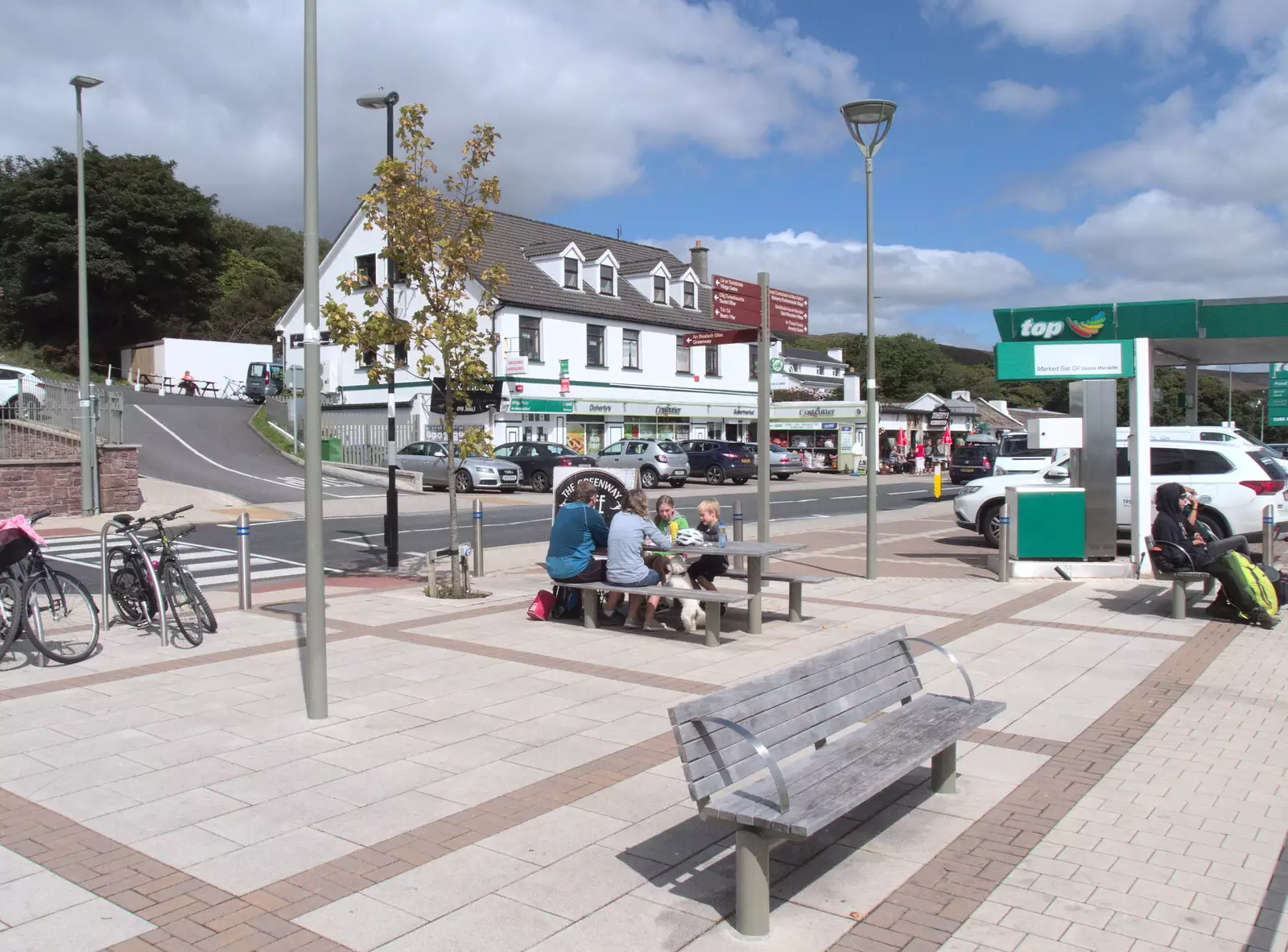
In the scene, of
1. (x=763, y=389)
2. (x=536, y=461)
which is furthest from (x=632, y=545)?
(x=536, y=461)

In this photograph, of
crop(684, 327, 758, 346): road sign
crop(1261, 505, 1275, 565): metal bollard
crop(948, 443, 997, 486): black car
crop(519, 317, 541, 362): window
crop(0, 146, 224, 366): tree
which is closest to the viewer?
crop(684, 327, 758, 346): road sign

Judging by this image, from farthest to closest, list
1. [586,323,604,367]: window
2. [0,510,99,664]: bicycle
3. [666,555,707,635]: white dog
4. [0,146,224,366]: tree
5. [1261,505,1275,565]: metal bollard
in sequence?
1. [0,146,224,366]: tree
2. [586,323,604,367]: window
3. [1261,505,1275,565]: metal bollard
4. [666,555,707,635]: white dog
5. [0,510,99,664]: bicycle

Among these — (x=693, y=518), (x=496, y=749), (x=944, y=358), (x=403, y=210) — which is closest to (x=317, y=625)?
(x=496, y=749)

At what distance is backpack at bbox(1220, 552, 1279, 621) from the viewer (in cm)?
1030

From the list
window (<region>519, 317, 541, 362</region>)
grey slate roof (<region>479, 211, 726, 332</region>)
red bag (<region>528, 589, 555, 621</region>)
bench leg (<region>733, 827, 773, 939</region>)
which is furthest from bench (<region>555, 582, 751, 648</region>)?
window (<region>519, 317, 541, 362</region>)

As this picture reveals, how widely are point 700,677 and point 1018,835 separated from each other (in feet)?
11.2

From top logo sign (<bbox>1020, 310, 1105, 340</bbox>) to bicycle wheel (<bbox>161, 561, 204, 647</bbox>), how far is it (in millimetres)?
11061

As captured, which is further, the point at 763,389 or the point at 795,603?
the point at 763,389

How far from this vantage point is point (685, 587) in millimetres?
10102

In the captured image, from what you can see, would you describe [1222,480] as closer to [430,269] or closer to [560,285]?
[430,269]

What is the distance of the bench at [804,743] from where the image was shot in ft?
13.0

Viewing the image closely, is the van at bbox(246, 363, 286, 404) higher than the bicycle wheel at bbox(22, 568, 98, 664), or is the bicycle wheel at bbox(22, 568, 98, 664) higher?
the van at bbox(246, 363, 286, 404)

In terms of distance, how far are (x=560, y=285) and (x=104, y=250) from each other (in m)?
28.2

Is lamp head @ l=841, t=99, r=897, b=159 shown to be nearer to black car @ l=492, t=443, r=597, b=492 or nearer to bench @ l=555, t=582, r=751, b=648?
bench @ l=555, t=582, r=751, b=648
